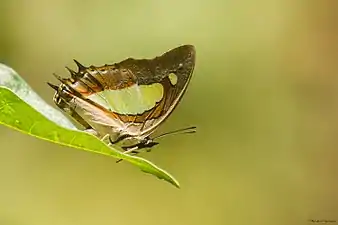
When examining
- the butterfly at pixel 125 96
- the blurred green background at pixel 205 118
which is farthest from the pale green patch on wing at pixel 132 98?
the blurred green background at pixel 205 118

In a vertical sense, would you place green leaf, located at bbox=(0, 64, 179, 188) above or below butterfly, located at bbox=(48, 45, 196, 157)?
above

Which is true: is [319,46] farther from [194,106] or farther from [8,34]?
[8,34]

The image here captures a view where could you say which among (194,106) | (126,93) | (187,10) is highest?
(187,10)

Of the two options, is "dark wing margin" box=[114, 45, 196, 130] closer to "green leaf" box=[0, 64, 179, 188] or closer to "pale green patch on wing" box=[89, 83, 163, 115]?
"pale green patch on wing" box=[89, 83, 163, 115]

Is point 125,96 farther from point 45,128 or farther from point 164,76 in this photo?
point 45,128

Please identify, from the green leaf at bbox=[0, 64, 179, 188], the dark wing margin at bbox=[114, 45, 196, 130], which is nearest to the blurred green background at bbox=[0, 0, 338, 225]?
the dark wing margin at bbox=[114, 45, 196, 130]

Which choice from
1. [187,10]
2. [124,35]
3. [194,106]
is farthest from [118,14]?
[194,106]

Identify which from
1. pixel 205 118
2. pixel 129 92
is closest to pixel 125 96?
pixel 129 92
